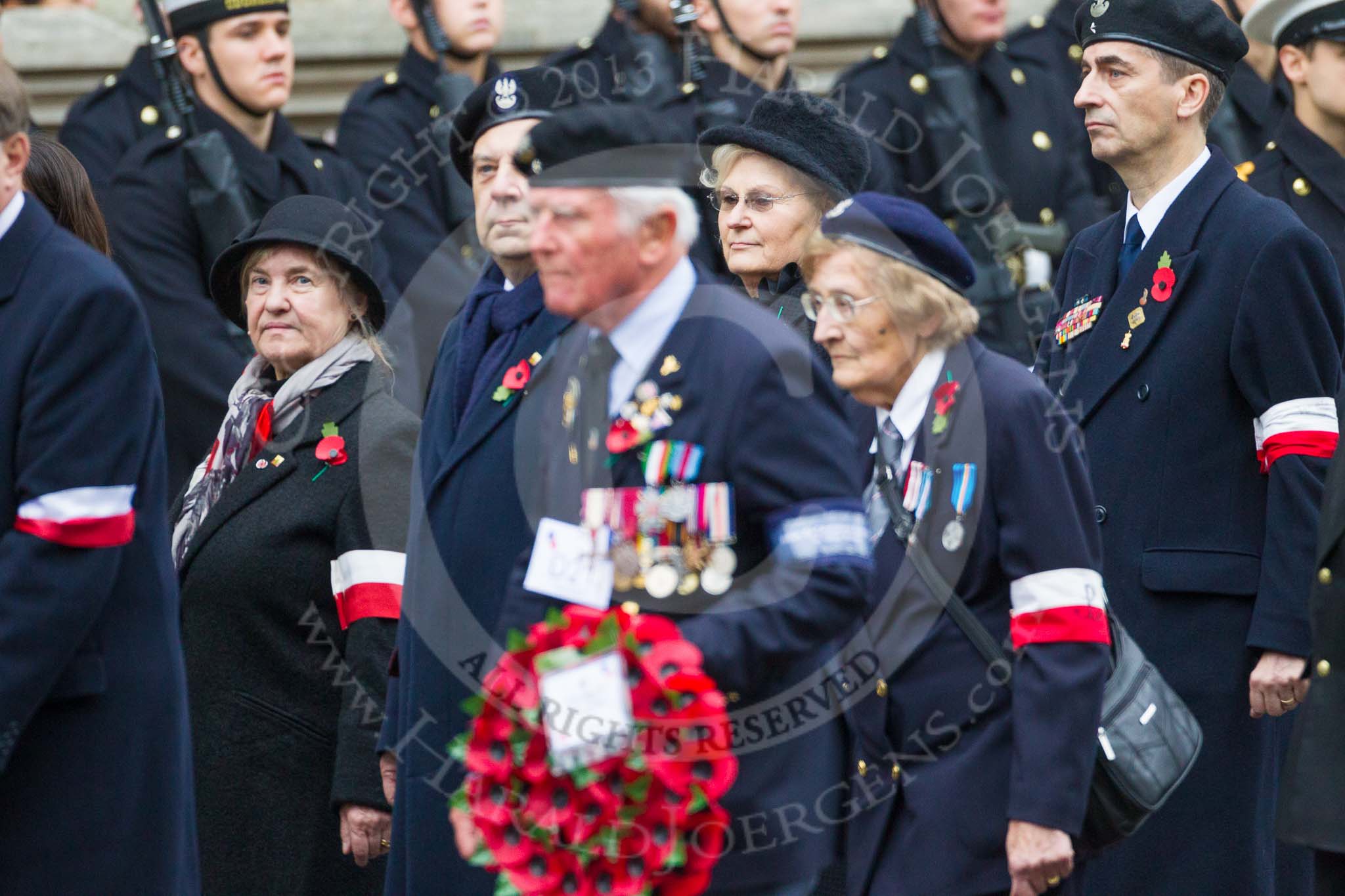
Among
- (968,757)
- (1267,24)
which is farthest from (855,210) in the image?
(1267,24)

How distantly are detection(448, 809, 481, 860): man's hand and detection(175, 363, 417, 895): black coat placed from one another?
4.04 feet

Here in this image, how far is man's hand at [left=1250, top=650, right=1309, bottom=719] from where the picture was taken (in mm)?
4664

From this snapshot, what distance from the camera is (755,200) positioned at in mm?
4988

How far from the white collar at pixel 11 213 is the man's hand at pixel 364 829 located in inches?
59.8

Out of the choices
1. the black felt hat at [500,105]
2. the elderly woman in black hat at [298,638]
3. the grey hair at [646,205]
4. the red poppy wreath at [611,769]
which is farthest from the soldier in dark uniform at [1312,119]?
the red poppy wreath at [611,769]

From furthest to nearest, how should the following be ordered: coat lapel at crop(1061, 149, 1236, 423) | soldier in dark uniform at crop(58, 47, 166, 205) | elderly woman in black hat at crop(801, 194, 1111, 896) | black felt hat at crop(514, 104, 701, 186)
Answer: soldier in dark uniform at crop(58, 47, 166, 205) → coat lapel at crop(1061, 149, 1236, 423) → elderly woman in black hat at crop(801, 194, 1111, 896) → black felt hat at crop(514, 104, 701, 186)

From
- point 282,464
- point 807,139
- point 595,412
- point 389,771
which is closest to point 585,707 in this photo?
point 595,412

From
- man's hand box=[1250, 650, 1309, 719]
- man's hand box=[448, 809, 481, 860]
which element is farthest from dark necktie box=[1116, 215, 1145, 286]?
man's hand box=[448, 809, 481, 860]

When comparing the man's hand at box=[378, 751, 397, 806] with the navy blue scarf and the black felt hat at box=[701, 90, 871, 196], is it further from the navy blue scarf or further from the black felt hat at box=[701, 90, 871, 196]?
the black felt hat at box=[701, 90, 871, 196]

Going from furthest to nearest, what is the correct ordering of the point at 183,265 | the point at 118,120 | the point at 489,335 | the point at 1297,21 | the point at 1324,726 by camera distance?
the point at 118,120 < the point at 183,265 < the point at 1297,21 < the point at 489,335 < the point at 1324,726

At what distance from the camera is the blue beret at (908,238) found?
12.7 feet

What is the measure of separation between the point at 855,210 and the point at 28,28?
6147 millimetres

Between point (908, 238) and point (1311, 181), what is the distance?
2673mm

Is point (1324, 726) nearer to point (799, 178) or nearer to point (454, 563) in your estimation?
point (454, 563)
